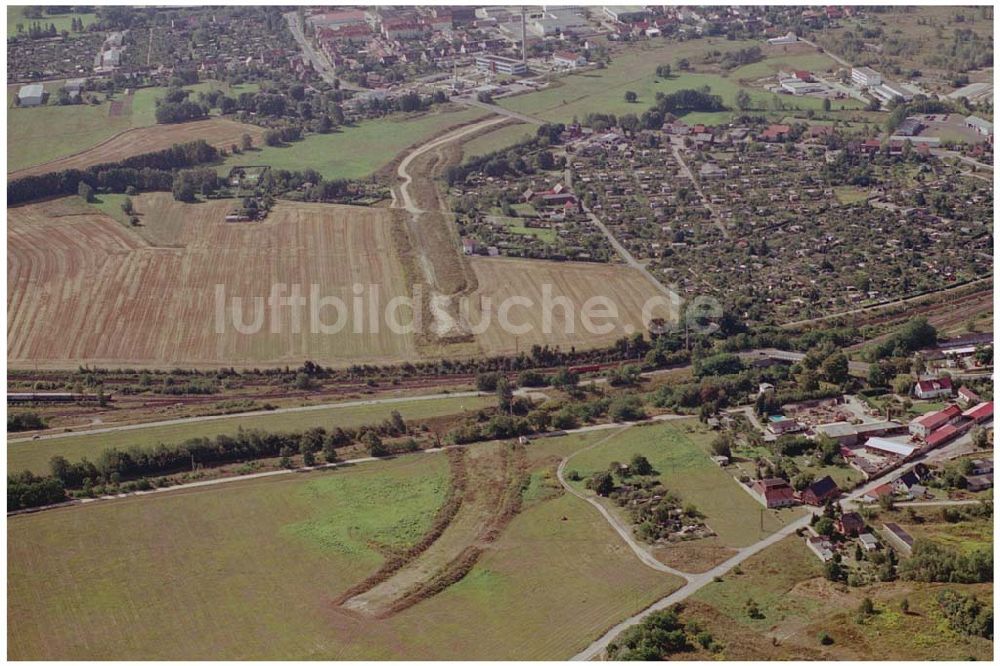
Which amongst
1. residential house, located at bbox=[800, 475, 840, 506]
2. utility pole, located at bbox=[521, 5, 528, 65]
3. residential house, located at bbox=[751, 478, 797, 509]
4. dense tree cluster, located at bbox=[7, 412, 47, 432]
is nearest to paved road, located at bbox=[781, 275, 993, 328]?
residential house, located at bbox=[800, 475, 840, 506]

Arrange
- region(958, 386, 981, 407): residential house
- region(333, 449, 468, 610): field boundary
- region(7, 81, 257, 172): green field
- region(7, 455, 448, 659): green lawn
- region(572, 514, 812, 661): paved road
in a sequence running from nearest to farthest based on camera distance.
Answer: region(572, 514, 812, 661): paved road → region(7, 455, 448, 659): green lawn → region(333, 449, 468, 610): field boundary → region(958, 386, 981, 407): residential house → region(7, 81, 257, 172): green field

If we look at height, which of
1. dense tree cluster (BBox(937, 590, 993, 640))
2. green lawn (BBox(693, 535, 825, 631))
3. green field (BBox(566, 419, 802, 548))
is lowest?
green field (BBox(566, 419, 802, 548))

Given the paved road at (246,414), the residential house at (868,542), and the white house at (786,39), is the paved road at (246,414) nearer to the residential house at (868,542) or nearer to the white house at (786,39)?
the residential house at (868,542)

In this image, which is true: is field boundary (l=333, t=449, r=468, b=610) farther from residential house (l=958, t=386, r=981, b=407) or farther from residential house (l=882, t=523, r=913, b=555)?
residential house (l=958, t=386, r=981, b=407)

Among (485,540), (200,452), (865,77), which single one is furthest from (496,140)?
(485,540)

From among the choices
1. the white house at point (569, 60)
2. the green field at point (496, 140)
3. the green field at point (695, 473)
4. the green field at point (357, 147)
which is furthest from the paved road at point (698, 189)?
the green field at point (695, 473)

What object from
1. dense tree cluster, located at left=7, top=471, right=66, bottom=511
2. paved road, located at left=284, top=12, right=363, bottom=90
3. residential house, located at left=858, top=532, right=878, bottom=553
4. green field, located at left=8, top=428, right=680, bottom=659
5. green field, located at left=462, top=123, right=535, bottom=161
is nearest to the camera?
green field, located at left=8, top=428, right=680, bottom=659

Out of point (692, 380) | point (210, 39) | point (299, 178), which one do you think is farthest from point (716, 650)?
point (210, 39)
